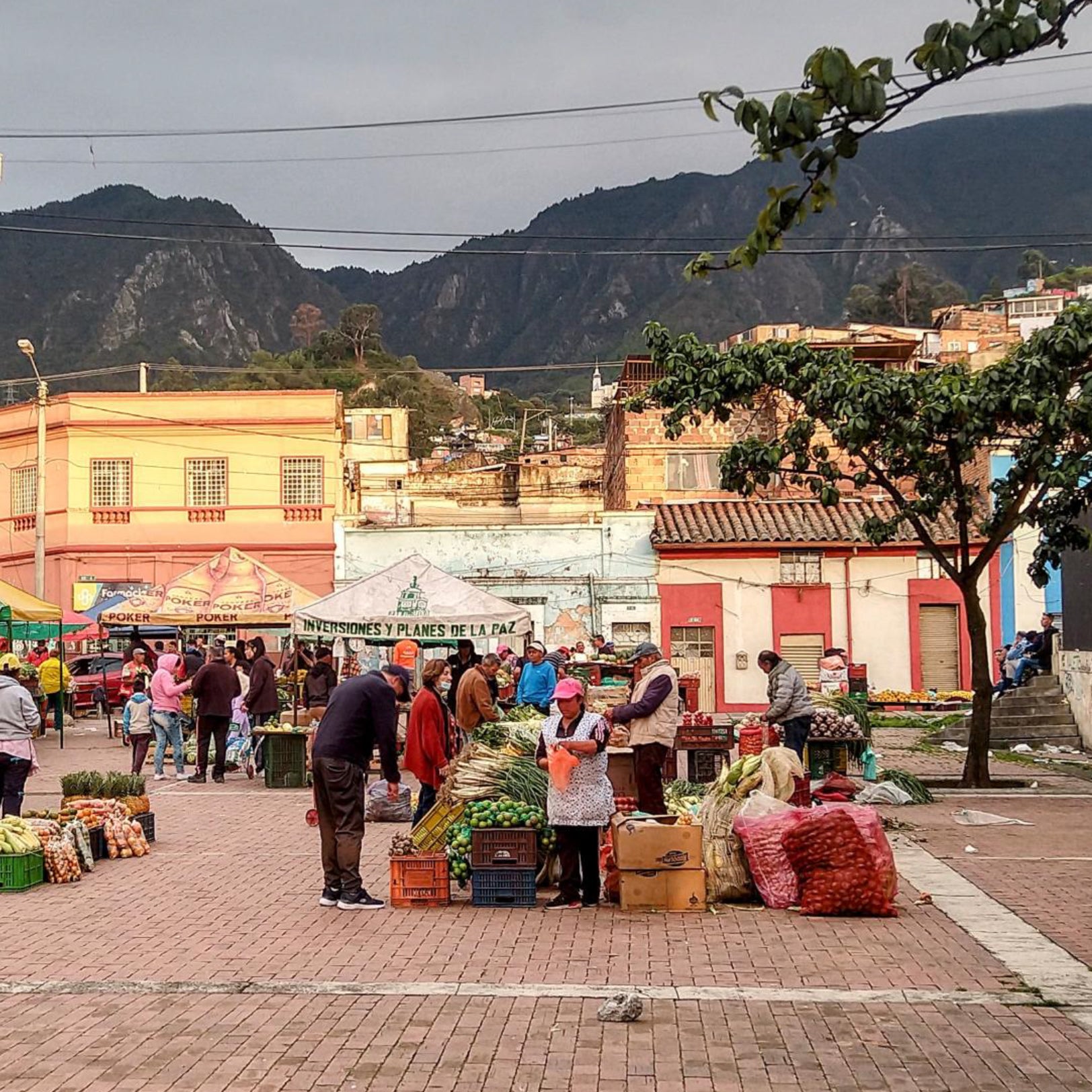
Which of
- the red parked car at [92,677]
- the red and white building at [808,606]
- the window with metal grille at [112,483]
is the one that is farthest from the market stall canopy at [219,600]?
the window with metal grille at [112,483]

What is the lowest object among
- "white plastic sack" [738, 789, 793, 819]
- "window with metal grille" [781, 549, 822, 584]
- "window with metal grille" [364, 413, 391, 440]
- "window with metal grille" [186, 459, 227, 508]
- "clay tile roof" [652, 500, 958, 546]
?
"white plastic sack" [738, 789, 793, 819]

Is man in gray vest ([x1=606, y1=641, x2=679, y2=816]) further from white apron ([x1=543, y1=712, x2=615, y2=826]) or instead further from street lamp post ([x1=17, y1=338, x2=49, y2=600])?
street lamp post ([x1=17, y1=338, x2=49, y2=600])

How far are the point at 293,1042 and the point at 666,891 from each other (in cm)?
418

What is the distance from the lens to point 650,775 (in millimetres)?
13141

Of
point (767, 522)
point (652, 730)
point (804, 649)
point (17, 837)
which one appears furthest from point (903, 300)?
point (17, 837)

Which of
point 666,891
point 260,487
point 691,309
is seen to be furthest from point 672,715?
point 691,309

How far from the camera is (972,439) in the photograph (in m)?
18.4

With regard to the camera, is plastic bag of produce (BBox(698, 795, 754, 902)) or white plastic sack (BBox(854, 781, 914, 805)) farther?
white plastic sack (BBox(854, 781, 914, 805))

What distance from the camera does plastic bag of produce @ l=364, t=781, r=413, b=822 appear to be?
634 inches

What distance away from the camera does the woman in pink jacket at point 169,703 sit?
19.6m

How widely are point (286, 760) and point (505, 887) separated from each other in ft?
30.8

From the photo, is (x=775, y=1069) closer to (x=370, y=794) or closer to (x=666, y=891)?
(x=666, y=891)

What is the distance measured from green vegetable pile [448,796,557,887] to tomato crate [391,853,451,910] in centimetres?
16

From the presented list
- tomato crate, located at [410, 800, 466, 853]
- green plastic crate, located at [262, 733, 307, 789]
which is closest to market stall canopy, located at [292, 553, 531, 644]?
green plastic crate, located at [262, 733, 307, 789]
